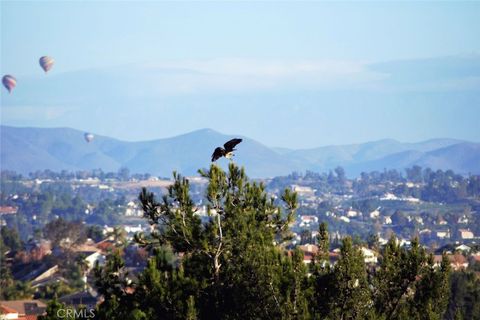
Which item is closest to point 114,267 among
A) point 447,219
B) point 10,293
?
point 10,293

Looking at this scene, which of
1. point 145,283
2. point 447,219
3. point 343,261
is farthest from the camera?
point 447,219

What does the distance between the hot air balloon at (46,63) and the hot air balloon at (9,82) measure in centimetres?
428

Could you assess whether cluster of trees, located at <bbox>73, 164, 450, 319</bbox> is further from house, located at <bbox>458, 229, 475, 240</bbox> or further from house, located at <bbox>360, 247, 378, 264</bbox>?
house, located at <bbox>458, 229, 475, 240</bbox>

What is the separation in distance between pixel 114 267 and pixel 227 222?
6.89ft

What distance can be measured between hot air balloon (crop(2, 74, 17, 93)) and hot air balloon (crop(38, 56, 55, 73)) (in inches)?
169

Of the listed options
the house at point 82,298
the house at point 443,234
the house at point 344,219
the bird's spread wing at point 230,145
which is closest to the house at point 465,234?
the house at point 443,234

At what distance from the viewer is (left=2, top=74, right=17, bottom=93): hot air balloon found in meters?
107

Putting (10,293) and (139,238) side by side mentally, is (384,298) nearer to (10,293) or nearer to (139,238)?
(139,238)

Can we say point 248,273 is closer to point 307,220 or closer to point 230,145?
point 230,145

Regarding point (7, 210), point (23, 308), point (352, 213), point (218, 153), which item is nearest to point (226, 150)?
point (218, 153)

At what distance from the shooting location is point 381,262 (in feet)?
58.1

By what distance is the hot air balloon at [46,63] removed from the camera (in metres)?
103

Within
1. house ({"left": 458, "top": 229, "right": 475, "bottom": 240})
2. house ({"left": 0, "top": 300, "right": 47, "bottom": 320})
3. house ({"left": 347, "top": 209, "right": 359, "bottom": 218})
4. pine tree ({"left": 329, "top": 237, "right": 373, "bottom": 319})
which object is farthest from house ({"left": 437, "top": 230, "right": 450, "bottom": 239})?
pine tree ({"left": 329, "top": 237, "right": 373, "bottom": 319})

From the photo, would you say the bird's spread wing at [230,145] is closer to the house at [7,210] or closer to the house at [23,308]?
the house at [23,308]
